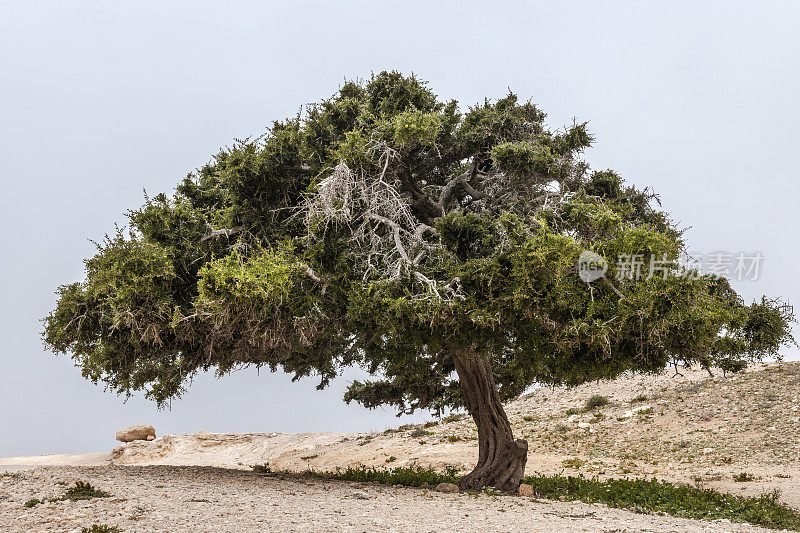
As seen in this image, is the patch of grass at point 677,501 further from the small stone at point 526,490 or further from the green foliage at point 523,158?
the green foliage at point 523,158

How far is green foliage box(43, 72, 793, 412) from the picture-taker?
1071 cm

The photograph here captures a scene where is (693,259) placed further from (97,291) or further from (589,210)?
(97,291)

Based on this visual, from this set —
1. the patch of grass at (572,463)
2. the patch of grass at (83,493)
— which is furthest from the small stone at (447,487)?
the patch of grass at (572,463)

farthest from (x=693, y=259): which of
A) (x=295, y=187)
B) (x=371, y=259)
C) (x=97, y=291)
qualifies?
(x=97, y=291)

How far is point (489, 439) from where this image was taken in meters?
14.0

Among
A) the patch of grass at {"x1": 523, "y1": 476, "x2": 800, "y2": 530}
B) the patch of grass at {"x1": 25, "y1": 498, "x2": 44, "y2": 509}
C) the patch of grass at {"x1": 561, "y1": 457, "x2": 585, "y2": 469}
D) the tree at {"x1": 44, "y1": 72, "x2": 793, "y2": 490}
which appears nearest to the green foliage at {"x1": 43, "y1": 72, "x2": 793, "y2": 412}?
the tree at {"x1": 44, "y1": 72, "x2": 793, "y2": 490}

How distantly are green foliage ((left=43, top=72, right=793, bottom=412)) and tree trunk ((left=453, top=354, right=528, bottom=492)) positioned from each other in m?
1.37

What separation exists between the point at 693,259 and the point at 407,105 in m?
7.73

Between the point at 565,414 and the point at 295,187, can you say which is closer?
the point at 295,187

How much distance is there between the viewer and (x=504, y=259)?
10.9 m

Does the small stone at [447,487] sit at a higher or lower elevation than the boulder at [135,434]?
higher

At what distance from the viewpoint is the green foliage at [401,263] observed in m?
10.7

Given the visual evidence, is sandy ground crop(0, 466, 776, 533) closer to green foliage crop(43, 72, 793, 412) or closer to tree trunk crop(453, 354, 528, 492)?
tree trunk crop(453, 354, 528, 492)

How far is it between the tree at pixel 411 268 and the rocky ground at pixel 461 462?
2.84 metres
